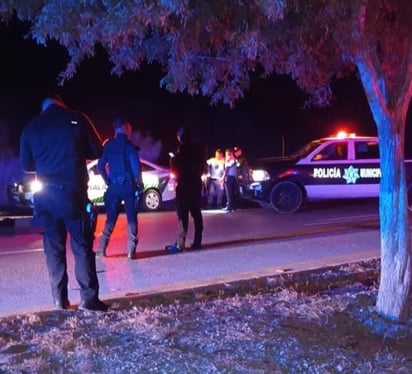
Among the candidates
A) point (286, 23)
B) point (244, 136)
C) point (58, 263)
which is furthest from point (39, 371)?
point (244, 136)

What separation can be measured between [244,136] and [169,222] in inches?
615

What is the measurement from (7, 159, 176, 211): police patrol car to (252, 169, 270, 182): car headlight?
6.33ft

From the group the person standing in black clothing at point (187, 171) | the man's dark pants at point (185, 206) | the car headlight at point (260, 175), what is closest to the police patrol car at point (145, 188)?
the car headlight at point (260, 175)

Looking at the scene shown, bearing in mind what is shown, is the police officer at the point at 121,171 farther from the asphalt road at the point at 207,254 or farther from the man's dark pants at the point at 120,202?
the asphalt road at the point at 207,254

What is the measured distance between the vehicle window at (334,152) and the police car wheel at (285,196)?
2.93 feet

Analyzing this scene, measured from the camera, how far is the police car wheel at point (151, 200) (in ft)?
58.6

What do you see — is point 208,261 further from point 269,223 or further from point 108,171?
point 269,223

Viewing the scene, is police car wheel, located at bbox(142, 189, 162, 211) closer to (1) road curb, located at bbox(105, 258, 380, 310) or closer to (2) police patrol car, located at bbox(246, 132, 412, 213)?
(2) police patrol car, located at bbox(246, 132, 412, 213)

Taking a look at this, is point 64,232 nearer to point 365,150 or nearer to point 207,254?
point 207,254

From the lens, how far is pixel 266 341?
5625mm

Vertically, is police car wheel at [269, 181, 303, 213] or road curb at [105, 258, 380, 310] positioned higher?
police car wheel at [269, 181, 303, 213]

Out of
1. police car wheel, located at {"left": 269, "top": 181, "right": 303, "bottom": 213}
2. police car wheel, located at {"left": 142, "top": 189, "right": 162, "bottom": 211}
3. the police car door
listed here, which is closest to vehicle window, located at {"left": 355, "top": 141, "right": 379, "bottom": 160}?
the police car door

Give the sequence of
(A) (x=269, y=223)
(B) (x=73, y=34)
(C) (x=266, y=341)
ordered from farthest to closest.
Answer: (A) (x=269, y=223), (B) (x=73, y=34), (C) (x=266, y=341)

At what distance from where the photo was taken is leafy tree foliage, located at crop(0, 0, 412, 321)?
562cm
